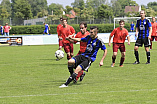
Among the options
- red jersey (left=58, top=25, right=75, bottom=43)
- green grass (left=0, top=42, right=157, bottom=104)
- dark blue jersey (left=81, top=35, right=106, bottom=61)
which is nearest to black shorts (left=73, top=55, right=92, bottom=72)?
dark blue jersey (left=81, top=35, right=106, bottom=61)

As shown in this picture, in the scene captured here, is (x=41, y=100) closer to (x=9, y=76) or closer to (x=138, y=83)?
(x=138, y=83)

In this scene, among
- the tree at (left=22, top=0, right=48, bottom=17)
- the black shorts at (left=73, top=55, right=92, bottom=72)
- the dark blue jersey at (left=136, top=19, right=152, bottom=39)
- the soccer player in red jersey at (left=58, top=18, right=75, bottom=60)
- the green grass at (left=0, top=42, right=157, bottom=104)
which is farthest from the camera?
the tree at (left=22, top=0, right=48, bottom=17)

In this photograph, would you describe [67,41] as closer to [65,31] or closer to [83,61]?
[65,31]

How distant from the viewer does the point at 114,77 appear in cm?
1069

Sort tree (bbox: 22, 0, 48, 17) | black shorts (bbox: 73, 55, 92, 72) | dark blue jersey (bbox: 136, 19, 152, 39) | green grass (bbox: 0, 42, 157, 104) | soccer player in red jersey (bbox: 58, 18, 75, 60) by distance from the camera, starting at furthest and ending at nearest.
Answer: tree (bbox: 22, 0, 48, 17) → soccer player in red jersey (bbox: 58, 18, 75, 60) → dark blue jersey (bbox: 136, 19, 152, 39) → black shorts (bbox: 73, 55, 92, 72) → green grass (bbox: 0, 42, 157, 104)

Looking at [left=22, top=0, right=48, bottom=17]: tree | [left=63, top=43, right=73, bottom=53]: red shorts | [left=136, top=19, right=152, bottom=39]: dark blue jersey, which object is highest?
[left=22, top=0, right=48, bottom=17]: tree

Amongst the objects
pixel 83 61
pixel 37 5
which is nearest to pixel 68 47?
pixel 83 61

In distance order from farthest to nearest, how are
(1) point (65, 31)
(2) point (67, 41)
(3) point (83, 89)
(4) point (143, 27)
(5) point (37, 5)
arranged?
1. (5) point (37, 5)
2. (1) point (65, 31)
3. (2) point (67, 41)
4. (4) point (143, 27)
5. (3) point (83, 89)

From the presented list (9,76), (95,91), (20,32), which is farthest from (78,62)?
(20,32)

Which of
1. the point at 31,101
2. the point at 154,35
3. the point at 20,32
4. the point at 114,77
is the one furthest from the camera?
the point at 20,32

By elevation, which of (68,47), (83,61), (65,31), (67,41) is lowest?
(68,47)

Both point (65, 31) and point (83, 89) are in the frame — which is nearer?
point (83, 89)

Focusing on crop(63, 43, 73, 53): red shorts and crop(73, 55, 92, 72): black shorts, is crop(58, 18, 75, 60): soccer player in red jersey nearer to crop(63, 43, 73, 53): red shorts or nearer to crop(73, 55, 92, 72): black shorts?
crop(63, 43, 73, 53): red shorts

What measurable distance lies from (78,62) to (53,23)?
172ft
